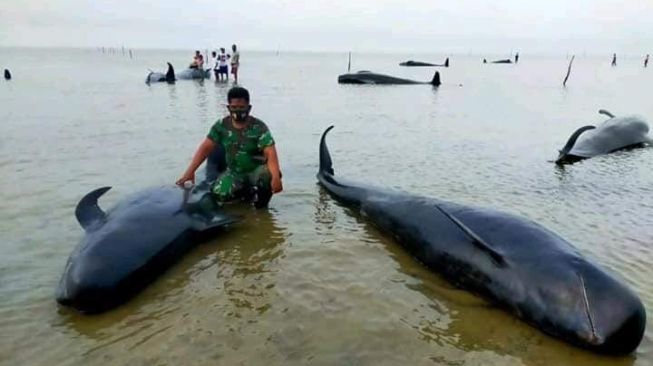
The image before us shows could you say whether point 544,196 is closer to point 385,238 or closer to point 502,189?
point 502,189

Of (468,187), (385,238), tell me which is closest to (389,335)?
(385,238)

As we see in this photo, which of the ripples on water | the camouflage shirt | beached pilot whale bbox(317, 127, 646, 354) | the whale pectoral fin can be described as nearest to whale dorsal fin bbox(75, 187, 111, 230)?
the ripples on water

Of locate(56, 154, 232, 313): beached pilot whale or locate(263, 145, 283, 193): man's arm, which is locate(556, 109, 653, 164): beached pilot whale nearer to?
locate(263, 145, 283, 193): man's arm

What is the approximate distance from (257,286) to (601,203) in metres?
6.23

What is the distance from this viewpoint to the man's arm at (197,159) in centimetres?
725

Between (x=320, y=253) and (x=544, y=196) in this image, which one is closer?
(x=320, y=253)

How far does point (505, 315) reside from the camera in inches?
195

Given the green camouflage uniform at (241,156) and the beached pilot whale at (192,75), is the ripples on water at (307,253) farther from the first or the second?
the beached pilot whale at (192,75)

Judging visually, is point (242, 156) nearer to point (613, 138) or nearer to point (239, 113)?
point (239, 113)

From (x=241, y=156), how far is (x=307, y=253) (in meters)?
2.17

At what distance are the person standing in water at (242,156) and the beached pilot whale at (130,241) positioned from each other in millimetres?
525

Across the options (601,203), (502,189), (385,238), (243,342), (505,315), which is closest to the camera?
(243,342)

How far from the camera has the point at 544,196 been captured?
29.4 feet

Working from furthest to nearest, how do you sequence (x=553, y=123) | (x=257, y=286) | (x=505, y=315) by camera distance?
1. (x=553, y=123)
2. (x=257, y=286)
3. (x=505, y=315)
